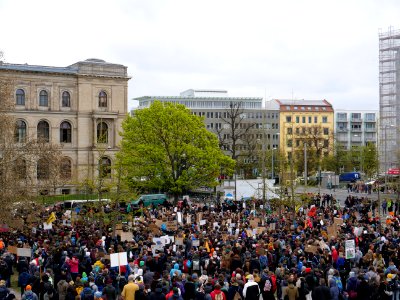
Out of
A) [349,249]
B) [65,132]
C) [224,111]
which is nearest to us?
[349,249]

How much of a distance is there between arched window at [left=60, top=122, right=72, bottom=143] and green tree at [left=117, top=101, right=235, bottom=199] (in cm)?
Answer: 1831

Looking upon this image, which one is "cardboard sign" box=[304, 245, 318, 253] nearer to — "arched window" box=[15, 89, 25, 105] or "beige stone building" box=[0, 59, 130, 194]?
"beige stone building" box=[0, 59, 130, 194]

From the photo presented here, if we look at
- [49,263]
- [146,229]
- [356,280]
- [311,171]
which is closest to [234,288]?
[356,280]

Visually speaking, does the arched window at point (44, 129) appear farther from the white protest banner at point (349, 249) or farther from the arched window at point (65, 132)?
the white protest banner at point (349, 249)

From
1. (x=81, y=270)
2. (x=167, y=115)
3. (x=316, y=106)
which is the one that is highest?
(x=316, y=106)

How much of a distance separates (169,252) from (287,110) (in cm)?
11278

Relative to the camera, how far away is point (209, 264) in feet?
69.6

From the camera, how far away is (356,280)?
60.0 ft

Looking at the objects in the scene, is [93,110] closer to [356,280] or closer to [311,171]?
[311,171]

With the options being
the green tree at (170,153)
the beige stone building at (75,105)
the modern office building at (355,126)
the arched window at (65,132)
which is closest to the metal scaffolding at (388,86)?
the green tree at (170,153)

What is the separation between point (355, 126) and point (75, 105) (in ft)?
293

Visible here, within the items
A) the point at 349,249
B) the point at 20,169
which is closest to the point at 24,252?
the point at 20,169

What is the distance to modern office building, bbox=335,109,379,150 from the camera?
143 meters

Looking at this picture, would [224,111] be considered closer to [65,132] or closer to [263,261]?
[65,132]
